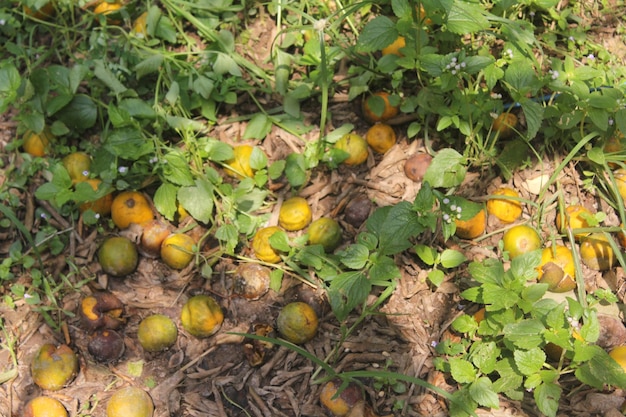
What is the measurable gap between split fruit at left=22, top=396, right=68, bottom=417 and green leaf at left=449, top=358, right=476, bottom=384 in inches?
Result: 77.8

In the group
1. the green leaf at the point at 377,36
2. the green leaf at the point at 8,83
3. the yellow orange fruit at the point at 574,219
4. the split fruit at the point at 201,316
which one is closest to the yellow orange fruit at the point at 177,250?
the split fruit at the point at 201,316

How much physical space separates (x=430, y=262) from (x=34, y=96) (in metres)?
2.60

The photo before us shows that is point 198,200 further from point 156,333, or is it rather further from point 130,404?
point 130,404

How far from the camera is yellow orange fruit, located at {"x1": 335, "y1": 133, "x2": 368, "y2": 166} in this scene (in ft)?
12.1

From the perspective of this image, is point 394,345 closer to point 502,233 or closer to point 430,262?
point 430,262

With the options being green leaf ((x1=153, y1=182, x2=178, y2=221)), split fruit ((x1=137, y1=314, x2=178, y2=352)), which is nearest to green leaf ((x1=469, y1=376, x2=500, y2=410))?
split fruit ((x1=137, y1=314, x2=178, y2=352))

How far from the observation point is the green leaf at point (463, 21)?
3.21 m

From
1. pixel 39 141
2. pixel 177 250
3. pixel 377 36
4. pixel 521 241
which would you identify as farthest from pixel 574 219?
pixel 39 141

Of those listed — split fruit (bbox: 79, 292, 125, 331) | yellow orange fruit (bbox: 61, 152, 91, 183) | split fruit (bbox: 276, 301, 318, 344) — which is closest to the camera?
split fruit (bbox: 276, 301, 318, 344)

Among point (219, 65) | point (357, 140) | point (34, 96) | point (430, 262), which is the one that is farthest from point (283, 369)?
point (34, 96)

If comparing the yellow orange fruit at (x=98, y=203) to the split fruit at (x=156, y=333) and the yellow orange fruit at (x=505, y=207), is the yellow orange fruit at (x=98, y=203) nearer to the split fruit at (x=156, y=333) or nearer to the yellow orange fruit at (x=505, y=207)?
the split fruit at (x=156, y=333)

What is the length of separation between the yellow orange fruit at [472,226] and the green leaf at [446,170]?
216 mm

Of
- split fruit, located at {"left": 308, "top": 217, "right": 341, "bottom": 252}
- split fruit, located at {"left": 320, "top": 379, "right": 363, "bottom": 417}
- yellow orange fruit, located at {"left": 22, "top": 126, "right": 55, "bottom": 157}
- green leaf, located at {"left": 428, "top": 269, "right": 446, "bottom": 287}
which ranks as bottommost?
split fruit, located at {"left": 320, "top": 379, "right": 363, "bottom": 417}

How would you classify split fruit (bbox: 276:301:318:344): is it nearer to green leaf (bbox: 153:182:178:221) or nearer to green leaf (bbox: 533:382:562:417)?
green leaf (bbox: 153:182:178:221)
